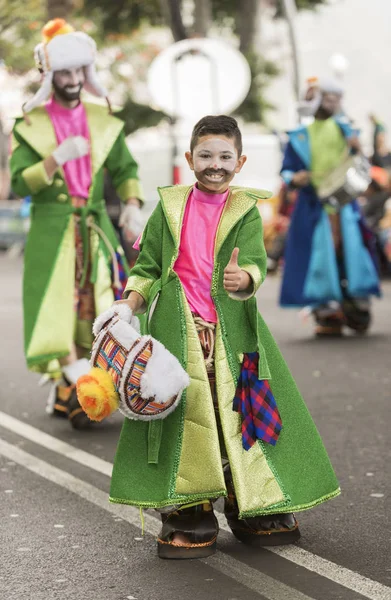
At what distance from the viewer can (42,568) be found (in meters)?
4.98

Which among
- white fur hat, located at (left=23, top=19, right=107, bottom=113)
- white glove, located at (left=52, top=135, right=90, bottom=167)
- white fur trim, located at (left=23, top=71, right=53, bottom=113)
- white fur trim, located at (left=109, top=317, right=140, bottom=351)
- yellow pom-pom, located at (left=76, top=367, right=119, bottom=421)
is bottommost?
yellow pom-pom, located at (left=76, top=367, right=119, bottom=421)

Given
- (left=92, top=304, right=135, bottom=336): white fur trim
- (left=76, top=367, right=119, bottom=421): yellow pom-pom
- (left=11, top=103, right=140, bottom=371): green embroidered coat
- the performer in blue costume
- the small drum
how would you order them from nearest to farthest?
(left=76, top=367, right=119, bottom=421): yellow pom-pom, (left=92, top=304, right=135, bottom=336): white fur trim, (left=11, top=103, right=140, bottom=371): green embroidered coat, the small drum, the performer in blue costume

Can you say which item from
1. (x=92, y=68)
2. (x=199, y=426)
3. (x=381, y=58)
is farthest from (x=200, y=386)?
(x=381, y=58)

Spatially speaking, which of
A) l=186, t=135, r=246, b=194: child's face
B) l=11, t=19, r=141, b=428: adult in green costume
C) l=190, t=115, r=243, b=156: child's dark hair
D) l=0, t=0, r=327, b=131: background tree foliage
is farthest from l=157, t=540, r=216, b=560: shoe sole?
l=0, t=0, r=327, b=131: background tree foliage

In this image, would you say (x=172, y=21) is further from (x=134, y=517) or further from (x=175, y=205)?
(x=175, y=205)

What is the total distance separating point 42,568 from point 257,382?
0.97 m

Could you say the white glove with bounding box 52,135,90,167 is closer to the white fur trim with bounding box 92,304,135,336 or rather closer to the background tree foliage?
the white fur trim with bounding box 92,304,135,336

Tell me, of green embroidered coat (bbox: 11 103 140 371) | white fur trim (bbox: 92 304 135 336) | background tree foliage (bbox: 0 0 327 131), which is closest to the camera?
white fur trim (bbox: 92 304 135 336)

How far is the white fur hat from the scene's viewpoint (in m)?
7.66

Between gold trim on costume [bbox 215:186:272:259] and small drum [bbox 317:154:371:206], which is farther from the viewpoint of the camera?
small drum [bbox 317:154:371:206]

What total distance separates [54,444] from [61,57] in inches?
79.0

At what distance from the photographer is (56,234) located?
25.8 feet

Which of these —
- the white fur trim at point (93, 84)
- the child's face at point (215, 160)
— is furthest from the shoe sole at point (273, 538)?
the white fur trim at point (93, 84)

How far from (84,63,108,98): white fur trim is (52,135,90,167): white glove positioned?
1.62 ft
